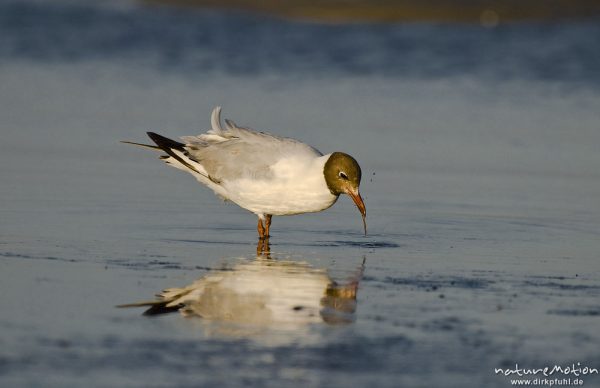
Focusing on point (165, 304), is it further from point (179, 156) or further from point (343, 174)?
point (179, 156)

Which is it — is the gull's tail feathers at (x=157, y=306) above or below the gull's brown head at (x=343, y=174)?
below

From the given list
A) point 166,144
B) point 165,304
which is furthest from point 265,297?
point 166,144

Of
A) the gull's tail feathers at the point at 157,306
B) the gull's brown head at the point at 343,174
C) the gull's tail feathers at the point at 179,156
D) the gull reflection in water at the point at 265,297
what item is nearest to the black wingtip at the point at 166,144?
the gull's tail feathers at the point at 179,156

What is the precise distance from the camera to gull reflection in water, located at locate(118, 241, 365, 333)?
7.50 metres

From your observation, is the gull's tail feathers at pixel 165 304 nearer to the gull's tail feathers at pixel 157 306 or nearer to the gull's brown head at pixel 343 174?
the gull's tail feathers at pixel 157 306

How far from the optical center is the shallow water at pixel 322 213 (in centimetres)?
683

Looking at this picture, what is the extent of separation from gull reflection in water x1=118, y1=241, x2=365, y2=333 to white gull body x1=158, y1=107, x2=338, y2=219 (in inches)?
34.8

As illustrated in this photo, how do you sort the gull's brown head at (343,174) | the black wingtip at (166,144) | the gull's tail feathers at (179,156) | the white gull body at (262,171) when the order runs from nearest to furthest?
the gull's brown head at (343,174) < the white gull body at (262,171) < the gull's tail feathers at (179,156) < the black wingtip at (166,144)

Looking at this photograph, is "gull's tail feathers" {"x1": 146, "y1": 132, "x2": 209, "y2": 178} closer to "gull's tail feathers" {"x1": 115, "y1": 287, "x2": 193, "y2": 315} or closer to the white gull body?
the white gull body

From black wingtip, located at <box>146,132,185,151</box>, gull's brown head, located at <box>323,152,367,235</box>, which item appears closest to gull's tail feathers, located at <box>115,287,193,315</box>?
gull's brown head, located at <box>323,152,367,235</box>

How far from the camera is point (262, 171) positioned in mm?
9984

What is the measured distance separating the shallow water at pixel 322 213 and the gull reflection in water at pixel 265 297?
10cm

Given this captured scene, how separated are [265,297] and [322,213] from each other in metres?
3.07

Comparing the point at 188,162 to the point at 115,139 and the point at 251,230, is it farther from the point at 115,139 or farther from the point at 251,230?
the point at 115,139
